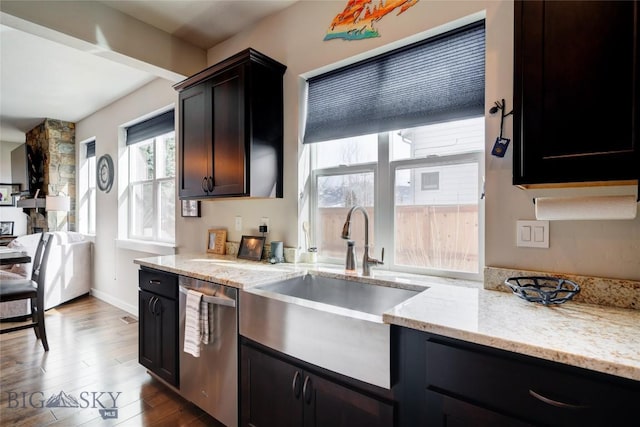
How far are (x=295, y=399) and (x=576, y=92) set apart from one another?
154 cm

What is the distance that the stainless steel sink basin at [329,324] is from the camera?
113cm

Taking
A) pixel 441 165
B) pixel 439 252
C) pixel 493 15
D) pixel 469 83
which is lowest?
pixel 439 252

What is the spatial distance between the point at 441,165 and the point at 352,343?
109 centimetres

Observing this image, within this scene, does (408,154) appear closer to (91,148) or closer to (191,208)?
(191,208)

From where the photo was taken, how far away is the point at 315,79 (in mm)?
2209

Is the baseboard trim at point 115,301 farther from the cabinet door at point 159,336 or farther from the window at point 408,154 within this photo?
the window at point 408,154

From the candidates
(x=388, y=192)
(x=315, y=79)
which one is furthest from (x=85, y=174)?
(x=388, y=192)

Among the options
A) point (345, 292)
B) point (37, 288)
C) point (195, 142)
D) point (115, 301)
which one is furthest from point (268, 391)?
point (115, 301)

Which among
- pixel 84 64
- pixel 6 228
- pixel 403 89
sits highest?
pixel 84 64

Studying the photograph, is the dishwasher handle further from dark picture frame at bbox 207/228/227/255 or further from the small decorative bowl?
the small decorative bowl

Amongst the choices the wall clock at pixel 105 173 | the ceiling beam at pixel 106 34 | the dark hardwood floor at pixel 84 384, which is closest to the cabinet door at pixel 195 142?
the ceiling beam at pixel 106 34

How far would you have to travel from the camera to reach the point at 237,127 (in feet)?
6.97

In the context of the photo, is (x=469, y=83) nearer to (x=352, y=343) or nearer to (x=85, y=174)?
(x=352, y=343)

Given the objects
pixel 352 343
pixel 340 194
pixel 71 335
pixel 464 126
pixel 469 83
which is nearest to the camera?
pixel 352 343
